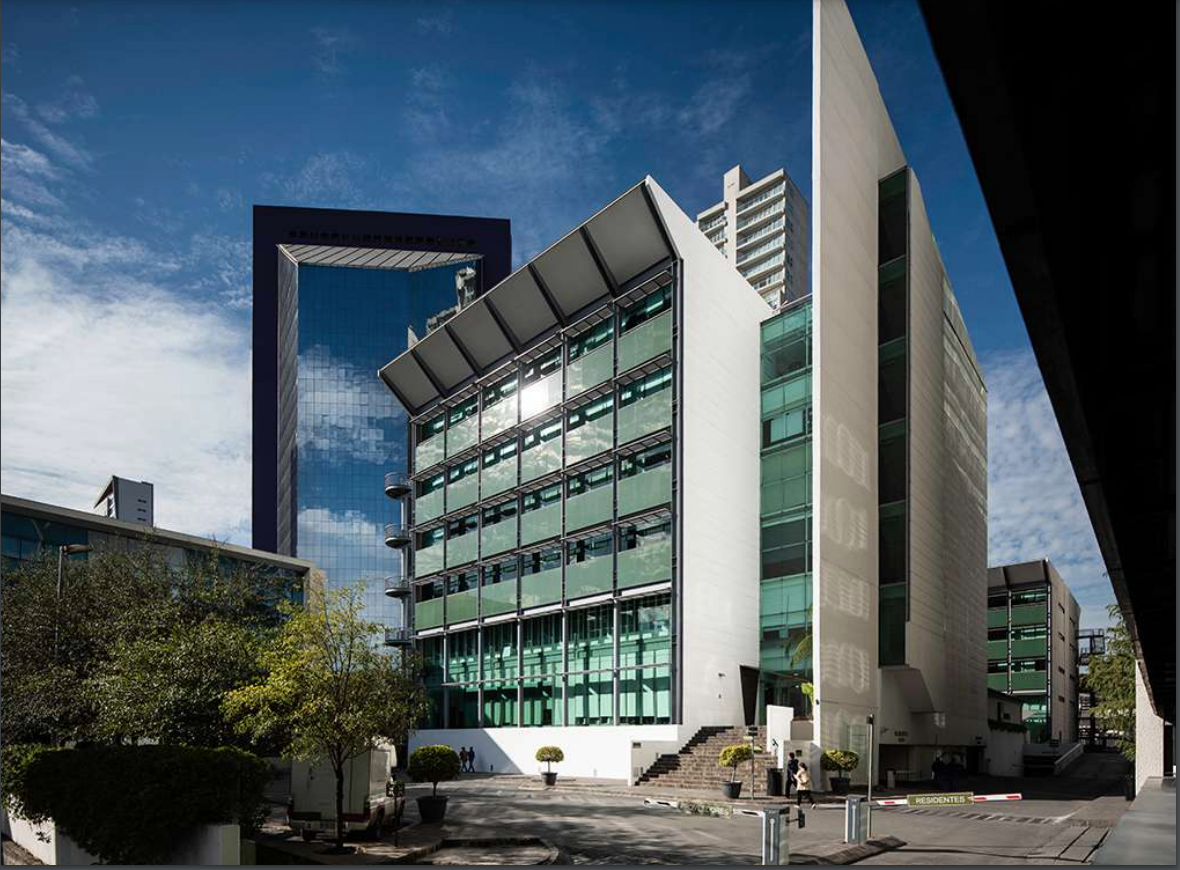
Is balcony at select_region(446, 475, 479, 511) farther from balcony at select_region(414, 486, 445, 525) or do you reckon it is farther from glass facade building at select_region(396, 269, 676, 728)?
balcony at select_region(414, 486, 445, 525)

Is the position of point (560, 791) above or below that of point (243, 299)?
below

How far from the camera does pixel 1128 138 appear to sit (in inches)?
239

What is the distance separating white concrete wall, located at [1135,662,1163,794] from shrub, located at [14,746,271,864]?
38934 mm

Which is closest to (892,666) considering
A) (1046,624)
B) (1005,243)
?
(1005,243)

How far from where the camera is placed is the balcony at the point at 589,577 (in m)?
50.4

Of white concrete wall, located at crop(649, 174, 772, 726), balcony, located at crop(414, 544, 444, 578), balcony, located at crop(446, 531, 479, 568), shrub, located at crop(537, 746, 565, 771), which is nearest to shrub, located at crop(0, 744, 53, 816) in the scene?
shrub, located at crop(537, 746, 565, 771)

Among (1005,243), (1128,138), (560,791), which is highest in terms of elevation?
(1128,138)

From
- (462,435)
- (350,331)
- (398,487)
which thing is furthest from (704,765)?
(350,331)

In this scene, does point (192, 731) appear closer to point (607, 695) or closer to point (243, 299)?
point (607, 695)

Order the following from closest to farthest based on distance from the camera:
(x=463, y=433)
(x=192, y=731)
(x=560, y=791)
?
(x=192, y=731) < (x=560, y=791) < (x=463, y=433)

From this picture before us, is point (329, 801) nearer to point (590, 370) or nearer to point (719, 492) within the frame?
point (719, 492)

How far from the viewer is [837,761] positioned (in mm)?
39156

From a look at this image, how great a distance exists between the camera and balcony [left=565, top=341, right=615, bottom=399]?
172 ft

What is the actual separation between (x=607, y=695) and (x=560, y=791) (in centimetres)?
995
